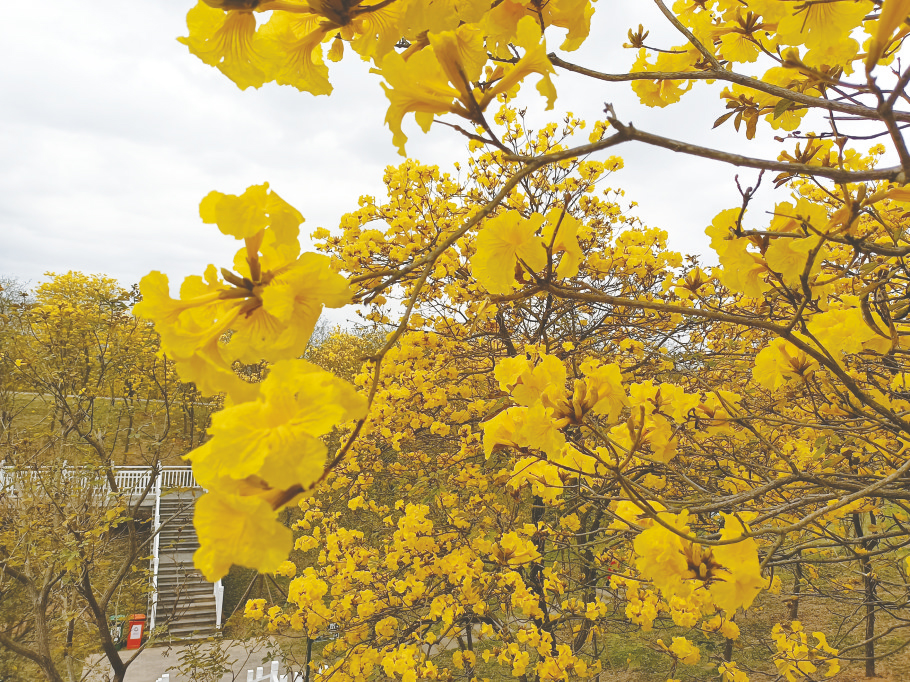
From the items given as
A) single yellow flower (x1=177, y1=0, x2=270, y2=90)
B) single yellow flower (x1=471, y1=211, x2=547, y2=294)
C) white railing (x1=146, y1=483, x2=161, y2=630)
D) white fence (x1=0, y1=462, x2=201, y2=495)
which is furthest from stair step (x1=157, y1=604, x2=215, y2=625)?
single yellow flower (x1=177, y1=0, x2=270, y2=90)

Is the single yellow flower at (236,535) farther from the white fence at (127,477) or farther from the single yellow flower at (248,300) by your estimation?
the white fence at (127,477)

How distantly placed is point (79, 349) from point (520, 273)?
1126 cm

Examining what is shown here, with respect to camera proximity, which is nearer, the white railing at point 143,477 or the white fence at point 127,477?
the white fence at point 127,477

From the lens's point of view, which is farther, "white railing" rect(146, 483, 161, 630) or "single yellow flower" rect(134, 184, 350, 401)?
"white railing" rect(146, 483, 161, 630)

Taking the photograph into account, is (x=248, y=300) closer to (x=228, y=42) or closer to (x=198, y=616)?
(x=228, y=42)

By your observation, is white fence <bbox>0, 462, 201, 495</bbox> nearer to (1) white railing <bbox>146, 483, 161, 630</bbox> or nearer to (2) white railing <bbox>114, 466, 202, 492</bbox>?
(2) white railing <bbox>114, 466, 202, 492</bbox>

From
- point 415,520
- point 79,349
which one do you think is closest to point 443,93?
point 415,520

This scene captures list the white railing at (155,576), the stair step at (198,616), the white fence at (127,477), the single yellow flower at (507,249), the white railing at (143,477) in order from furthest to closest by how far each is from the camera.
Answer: the stair step at (198,616)
the white railing at (143,477)
the white railing at (155,576)
the white fence at (127,477)
the single yellow flower at (507,249)

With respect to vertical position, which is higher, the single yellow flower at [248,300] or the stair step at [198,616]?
the single yellow flower at [248,300]

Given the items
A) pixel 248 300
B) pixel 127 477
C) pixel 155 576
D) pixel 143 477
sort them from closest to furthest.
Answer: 1. pixel 248 300
2. pixel 155 576
3. pixel 127 477
4. pixel 143 477

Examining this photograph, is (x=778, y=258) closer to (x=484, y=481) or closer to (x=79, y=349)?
(x=484, y=481)

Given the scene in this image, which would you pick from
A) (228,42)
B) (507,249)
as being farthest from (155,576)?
(228,42)

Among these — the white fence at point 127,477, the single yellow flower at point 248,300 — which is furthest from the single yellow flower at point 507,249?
the white fence at point 127,477

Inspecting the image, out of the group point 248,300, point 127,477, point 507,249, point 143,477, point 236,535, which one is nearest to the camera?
point 236,535
